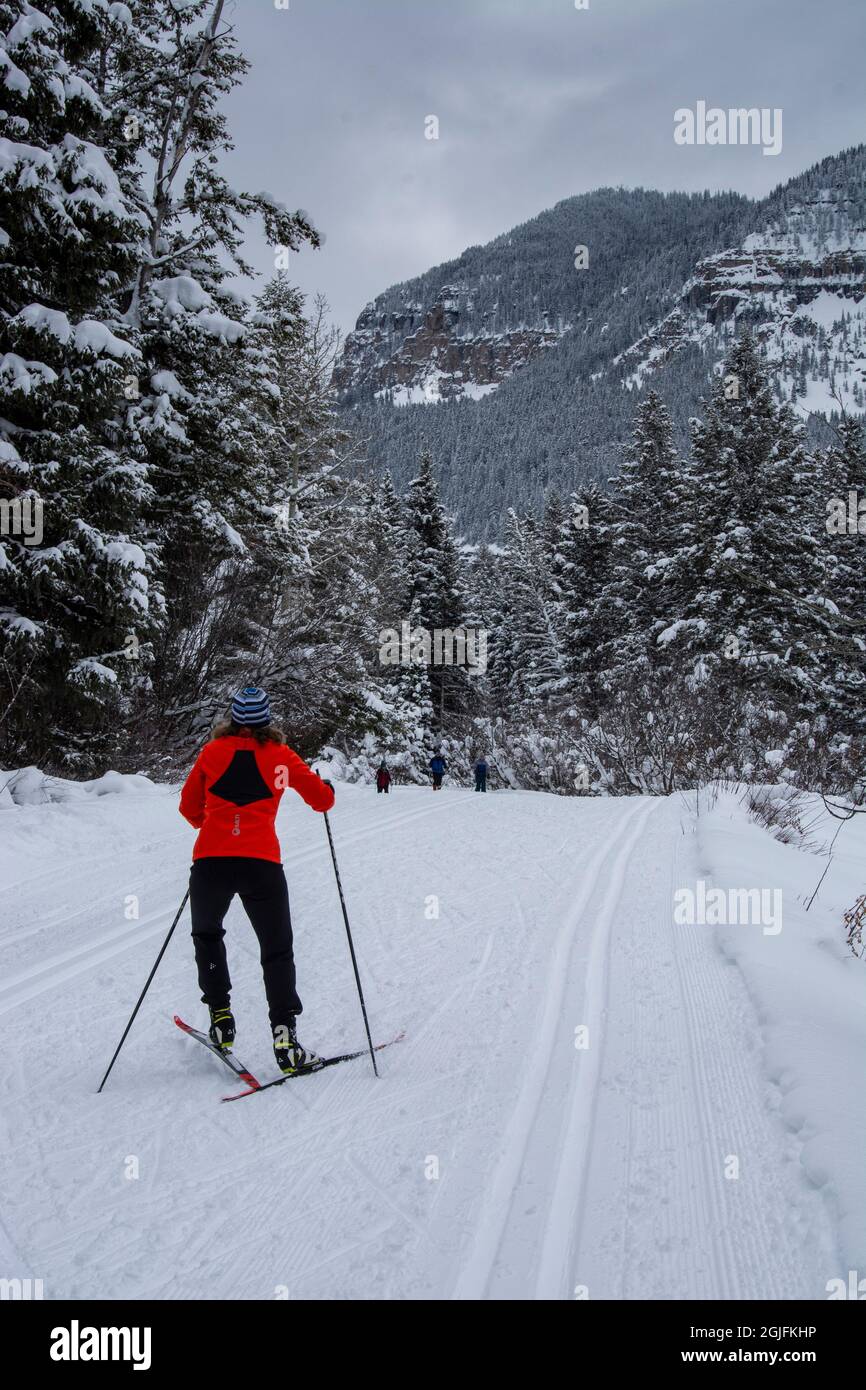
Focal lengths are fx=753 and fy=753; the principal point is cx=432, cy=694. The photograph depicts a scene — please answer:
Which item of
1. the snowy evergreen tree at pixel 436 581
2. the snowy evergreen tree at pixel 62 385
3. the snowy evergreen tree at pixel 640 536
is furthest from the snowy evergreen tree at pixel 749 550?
the snowy evergreen tree at pixel 62 385

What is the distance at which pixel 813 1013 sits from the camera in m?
4.23

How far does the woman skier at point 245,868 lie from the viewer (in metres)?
3.87

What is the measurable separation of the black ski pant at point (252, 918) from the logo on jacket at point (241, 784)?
31 centimetres

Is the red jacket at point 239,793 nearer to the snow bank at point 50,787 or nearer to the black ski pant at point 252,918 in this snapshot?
the black ski pant at point 252,918

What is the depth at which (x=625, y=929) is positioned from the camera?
6137mm

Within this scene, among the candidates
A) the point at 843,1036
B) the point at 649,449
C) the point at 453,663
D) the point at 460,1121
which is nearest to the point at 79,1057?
the point at 460,1121

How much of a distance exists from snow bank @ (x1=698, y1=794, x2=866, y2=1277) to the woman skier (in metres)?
2.35

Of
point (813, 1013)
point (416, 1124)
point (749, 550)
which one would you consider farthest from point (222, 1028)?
point (749, 550)

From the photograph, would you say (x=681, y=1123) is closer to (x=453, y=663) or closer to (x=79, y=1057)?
(x=79, y=1057)

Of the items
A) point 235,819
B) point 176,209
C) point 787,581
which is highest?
point 176,209

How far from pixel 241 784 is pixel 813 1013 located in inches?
134

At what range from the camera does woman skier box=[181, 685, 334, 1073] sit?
3.87 meters

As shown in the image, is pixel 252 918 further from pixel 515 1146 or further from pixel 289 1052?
pixel 515 1146
